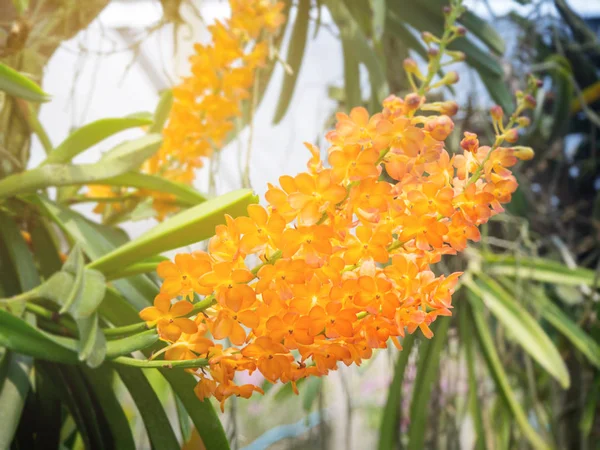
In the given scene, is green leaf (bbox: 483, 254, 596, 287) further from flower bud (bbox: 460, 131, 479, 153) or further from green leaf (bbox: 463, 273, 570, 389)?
flower bud (bbox: 460, 131, 479, 153)

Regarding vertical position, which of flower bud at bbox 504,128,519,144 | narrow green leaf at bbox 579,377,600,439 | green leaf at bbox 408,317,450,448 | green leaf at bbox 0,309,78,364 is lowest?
narrow green leaf at bbox 579,377,600,439

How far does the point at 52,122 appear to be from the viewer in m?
0.82

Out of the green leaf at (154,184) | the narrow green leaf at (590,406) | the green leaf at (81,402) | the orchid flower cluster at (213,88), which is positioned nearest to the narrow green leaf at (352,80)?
the orchid flower cluster at (213,88)

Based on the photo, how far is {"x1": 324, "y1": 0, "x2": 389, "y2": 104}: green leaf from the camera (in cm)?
69

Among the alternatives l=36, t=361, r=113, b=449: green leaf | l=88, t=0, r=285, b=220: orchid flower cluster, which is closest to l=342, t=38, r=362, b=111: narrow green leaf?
l=88, t=0, r=285, b=220: orchid flower cluster

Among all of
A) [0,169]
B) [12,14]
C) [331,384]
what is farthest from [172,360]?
[331,384]

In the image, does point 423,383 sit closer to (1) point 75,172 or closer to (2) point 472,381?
(2) point 472,381

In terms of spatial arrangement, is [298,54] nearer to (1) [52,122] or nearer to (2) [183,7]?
(2) [183,7]

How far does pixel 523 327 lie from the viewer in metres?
0.85

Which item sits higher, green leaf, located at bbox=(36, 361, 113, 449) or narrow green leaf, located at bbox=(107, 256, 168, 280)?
narrow green leaf, located at bbox=(107, 256, 168, 280)

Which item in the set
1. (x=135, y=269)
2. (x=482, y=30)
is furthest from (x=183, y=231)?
(x=482, y=30)

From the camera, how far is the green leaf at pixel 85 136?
0.53 m

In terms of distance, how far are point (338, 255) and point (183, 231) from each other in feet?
0.48

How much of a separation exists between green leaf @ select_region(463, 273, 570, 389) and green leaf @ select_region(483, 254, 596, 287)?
60 mm
